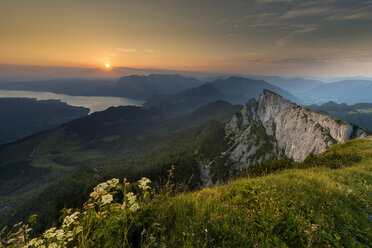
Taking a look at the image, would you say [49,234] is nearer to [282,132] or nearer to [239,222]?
[239,222]

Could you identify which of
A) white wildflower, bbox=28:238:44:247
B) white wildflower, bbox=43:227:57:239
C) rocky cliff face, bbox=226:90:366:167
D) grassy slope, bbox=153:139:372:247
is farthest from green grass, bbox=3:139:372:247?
rocky cliff face, bbox=226:90:366:167

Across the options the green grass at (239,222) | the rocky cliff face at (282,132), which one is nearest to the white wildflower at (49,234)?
the green grass at (239,222)

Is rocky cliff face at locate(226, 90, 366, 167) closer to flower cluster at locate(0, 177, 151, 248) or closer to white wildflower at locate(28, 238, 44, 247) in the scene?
flower cluster at locate(0, 177, 151, 248)

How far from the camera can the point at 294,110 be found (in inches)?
4488

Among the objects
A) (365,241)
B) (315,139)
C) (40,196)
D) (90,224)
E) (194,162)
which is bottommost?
(40,196)

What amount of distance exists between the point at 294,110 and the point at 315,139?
47.2 meters

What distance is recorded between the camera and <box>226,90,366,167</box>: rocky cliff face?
66.1m

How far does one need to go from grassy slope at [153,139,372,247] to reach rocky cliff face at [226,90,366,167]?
65517 mm

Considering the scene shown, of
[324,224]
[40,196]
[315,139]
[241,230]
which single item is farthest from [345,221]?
[40,196]

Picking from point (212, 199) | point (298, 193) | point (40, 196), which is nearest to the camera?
point (212, 199)

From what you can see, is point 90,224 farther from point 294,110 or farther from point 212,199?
point 294,110

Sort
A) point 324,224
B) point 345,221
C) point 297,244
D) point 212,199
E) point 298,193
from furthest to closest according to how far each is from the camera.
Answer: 1. point 298,193
2. point 212,199
3. point 345,221
4. point 324,224
5. point 297,244

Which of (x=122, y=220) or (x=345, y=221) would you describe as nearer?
(x=122, y=220)

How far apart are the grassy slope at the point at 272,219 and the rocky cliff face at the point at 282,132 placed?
2579 inches
